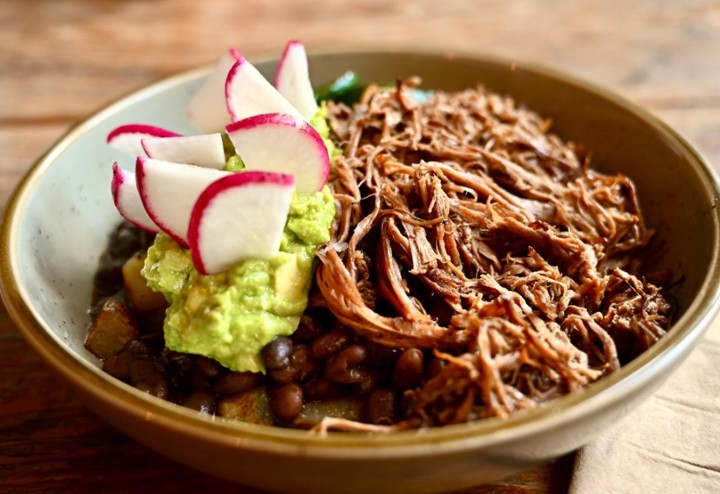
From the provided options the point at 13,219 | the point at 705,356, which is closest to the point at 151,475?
the point at 13,219

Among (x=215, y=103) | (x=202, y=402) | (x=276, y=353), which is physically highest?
(x=215, y=103)

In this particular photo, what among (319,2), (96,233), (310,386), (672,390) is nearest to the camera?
(310,386)

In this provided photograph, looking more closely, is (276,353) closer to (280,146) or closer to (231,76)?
(280,146)

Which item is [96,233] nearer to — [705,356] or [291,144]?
[291,144]

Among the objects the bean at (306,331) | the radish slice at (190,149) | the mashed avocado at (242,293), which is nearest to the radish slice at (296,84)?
the radish slice at (190,149)

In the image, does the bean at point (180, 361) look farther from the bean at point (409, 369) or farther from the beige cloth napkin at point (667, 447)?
the beige cloth napkin at point (667, 447)

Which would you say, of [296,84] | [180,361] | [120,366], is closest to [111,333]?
[120,366]
